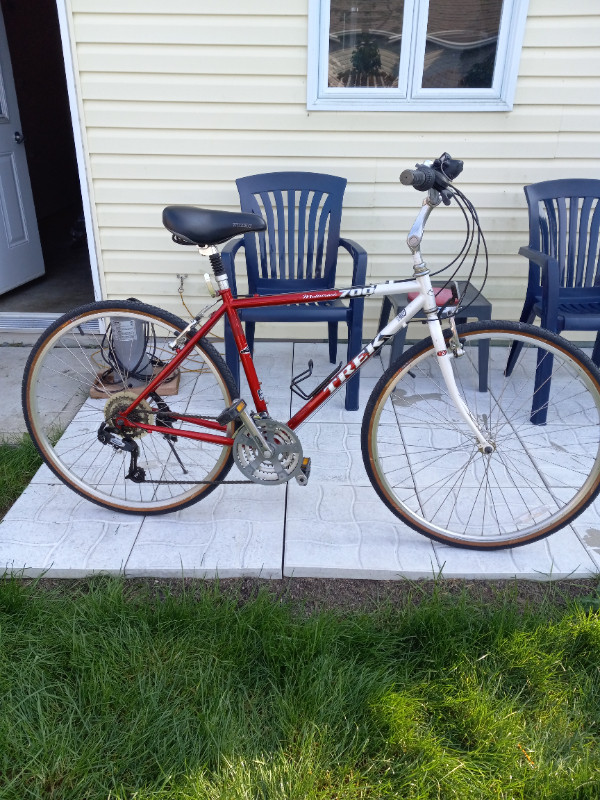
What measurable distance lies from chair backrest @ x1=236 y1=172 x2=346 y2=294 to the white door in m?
2.02

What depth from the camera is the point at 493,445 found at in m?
2.07

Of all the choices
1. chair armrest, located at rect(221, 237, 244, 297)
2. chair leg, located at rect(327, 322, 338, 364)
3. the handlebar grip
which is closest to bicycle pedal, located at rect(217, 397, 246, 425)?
the handlebar grip

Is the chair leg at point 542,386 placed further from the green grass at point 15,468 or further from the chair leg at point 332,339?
Result: the green grass at point 15,468

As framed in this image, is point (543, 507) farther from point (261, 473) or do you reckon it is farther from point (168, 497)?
point (168, 497)

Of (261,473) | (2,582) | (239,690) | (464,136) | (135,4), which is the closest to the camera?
(239,690)

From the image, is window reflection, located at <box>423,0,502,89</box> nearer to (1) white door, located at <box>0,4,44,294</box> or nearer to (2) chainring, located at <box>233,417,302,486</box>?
(2) chainring, located at <box>233,417,302,486</box>

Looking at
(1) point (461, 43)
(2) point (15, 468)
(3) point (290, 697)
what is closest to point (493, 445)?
(3) point (290, 697)

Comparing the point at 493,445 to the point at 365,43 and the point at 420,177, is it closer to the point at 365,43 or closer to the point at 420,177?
the point at 420,177

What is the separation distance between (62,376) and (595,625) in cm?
275

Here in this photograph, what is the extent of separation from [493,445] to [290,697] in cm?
99

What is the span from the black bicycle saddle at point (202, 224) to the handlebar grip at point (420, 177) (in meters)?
0.50

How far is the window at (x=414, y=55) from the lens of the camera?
3252mm

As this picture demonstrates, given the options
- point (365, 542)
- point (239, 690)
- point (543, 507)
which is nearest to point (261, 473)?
point (365, 542)

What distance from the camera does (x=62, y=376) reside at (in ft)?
11.3
